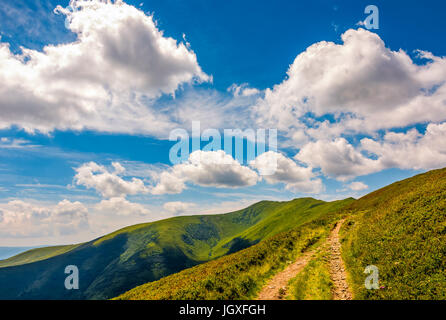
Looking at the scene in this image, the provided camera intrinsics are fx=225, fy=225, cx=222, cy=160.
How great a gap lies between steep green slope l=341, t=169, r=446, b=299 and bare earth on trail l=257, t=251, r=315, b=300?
3.92m

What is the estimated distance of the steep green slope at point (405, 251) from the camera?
13.7m

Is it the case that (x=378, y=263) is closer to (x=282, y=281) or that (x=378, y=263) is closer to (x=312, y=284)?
(x=312, y=284)

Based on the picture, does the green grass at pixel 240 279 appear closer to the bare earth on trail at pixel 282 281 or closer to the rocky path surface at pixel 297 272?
the bare earth on trail at pixel 282 281

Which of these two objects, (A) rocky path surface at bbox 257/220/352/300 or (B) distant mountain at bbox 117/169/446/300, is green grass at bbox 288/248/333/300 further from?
(A) rocky path surface at bbox 257/220/352/300

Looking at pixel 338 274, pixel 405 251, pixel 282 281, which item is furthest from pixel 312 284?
pixel 405 251

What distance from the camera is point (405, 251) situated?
18.3m

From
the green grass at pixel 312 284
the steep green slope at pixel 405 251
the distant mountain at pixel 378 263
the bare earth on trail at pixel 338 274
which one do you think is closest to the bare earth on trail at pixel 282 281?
the green grass at pixel 312 284

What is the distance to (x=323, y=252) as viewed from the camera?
24.1 meters

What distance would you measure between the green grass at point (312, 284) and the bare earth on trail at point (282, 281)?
1.58 ft

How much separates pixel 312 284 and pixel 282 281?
7.53ft
